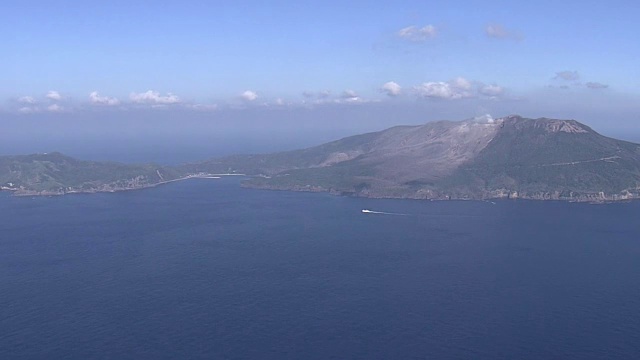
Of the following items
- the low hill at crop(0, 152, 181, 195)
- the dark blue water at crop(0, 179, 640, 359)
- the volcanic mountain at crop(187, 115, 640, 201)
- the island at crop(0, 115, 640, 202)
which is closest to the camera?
the dark blue water at crop(0, 179, 640, 359)

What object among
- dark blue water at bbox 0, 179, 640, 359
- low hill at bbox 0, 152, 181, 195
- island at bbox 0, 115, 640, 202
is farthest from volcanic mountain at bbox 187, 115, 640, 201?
low hill at bbox 0, 152, 181, 195

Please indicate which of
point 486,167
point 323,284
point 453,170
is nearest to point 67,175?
point 453,170

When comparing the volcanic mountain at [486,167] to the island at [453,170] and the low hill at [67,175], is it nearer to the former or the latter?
the island at [453,170]

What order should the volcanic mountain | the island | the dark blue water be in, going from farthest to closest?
the island → the volcanic mountain → the dark blue water

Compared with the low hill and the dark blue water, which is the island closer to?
the low hill

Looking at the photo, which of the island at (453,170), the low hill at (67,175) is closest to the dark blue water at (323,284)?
the island at (453,170)
